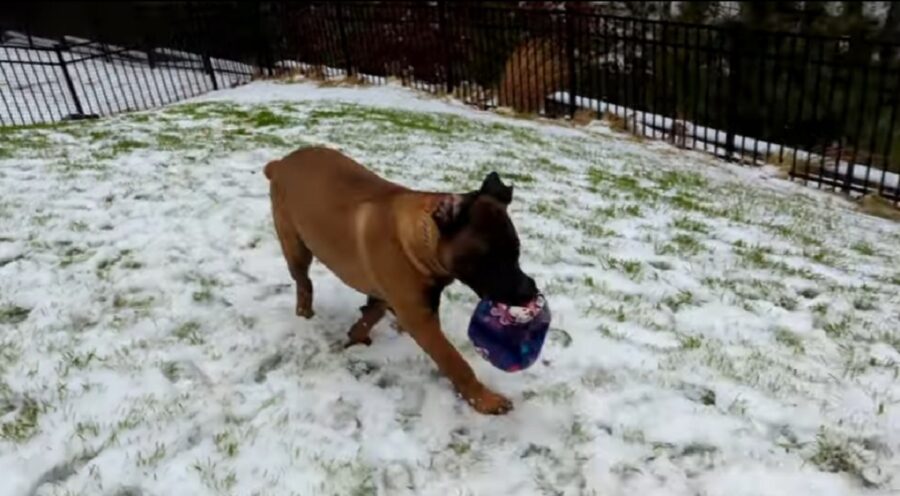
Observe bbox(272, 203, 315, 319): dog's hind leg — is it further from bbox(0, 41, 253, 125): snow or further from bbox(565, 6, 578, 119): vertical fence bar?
bbox(0, 41, 253, 125): snow

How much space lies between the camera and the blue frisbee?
3.06 metres

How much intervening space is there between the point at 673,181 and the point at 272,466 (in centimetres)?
570

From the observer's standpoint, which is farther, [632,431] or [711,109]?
[711,109]

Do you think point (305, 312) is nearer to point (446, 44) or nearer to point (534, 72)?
point (534, 72)

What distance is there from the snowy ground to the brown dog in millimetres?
308

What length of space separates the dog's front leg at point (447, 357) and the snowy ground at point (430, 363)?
91mm

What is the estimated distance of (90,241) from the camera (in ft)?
16.8

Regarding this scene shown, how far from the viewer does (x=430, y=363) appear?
3.72 meters

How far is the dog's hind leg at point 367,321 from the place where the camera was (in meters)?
3.77

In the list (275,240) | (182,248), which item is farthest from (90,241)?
(275,240)

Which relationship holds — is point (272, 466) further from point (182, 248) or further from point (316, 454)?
point (182, 248)

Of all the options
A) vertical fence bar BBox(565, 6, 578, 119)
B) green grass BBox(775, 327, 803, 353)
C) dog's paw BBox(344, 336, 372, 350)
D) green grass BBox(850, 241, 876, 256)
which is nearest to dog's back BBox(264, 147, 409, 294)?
dog's paw BBox(344, 336, 372, 350)

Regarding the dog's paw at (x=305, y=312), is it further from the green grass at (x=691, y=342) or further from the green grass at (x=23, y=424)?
the green grass at (x=691, y=342)

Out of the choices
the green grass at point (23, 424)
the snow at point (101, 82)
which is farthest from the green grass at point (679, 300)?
the snow at point (101, 82)
